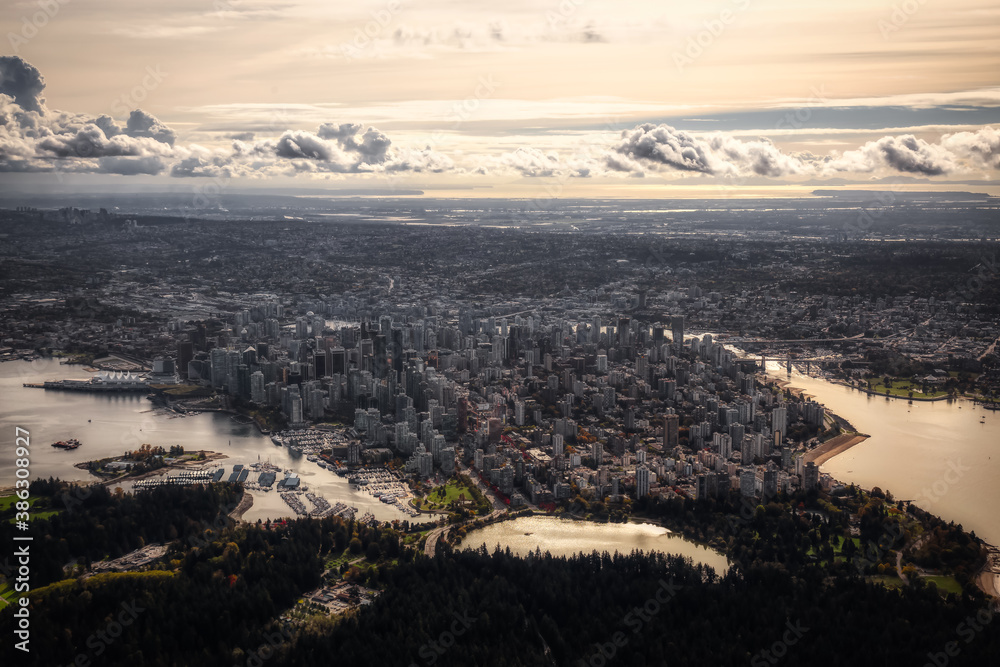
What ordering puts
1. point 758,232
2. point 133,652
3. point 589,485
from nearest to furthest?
point 133,652 → point 589,485 → point 758,232

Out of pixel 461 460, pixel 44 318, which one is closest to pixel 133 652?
pixel 461 460

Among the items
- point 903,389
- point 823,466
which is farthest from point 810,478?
point 903,389

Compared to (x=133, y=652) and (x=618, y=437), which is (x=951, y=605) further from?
(x=133, y=652)

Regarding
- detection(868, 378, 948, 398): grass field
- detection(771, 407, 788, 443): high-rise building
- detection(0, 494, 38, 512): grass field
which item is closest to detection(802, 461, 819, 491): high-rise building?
detection(771, 407, 788, 443): high-rise building

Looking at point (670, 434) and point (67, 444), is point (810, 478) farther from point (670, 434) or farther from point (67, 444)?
point (67, 444)

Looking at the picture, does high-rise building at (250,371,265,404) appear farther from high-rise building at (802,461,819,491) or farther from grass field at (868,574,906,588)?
grass field at (868,574,906,588)

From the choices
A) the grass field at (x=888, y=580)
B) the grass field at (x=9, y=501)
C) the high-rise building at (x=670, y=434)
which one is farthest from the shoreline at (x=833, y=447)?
the grass field at (x=9, y=501)
